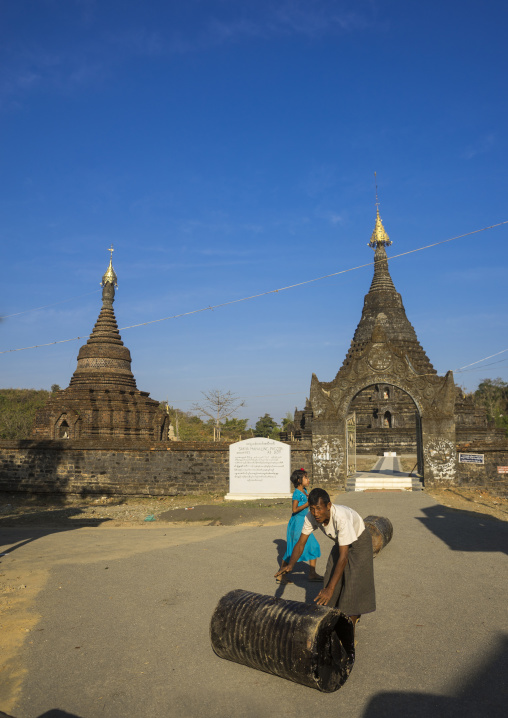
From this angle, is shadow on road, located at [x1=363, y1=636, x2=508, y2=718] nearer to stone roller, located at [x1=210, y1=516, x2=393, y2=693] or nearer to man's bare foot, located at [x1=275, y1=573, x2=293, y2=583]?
stone roller, located at [x1=210, y1=516, x2=393, y2=693]

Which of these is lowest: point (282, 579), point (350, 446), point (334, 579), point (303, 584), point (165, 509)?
point (165, 509)

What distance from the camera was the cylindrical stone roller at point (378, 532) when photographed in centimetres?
804

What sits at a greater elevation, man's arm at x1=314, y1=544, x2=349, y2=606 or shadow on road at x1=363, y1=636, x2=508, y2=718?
man's arm at x1=314, y1=544, x2=349, y2=606

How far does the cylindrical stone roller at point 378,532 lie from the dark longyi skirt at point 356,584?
3.02 m

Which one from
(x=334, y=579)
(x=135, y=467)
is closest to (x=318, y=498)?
(x=334, y=579)

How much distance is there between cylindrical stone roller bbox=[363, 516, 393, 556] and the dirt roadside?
11.4 feet

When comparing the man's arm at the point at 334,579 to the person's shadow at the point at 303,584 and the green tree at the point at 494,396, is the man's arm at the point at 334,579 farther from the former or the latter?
the green tree at the point at 494,396

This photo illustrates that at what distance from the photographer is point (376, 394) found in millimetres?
36969

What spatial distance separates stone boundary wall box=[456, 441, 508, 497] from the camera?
1526 centimetres

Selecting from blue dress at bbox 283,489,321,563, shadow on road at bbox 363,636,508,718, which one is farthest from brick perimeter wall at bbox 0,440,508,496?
shadow on road at bbox 363,636,508,718

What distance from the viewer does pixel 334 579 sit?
180 inches

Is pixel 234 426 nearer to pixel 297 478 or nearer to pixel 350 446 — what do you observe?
pixel 350 446

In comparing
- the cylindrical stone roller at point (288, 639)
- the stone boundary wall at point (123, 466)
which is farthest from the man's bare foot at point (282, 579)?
the stone boundary wall at point (123, 466)

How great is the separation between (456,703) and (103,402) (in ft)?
76.5
